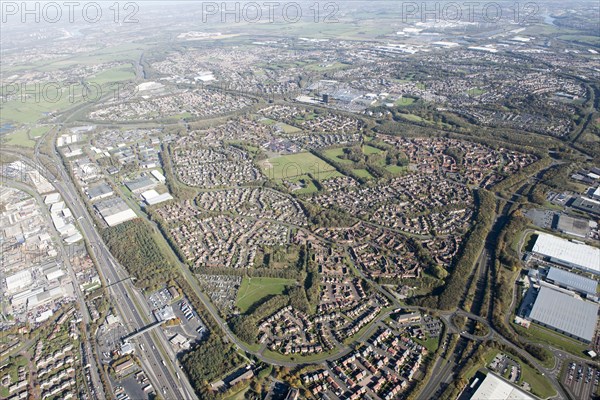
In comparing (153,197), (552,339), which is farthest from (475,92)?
(153,197)

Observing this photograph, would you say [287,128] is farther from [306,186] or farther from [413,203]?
[413,203]

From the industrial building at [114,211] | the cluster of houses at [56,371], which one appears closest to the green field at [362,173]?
the industrial building at [114,211]

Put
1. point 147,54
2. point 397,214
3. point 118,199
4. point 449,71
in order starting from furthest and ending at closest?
point 147,54 → point 449,71 → point 118,199 → point 397,214

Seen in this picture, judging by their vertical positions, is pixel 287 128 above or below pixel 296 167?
above

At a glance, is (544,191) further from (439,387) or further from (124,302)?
(124,302)

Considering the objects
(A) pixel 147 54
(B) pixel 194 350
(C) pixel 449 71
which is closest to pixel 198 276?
(B) pixel 194 350

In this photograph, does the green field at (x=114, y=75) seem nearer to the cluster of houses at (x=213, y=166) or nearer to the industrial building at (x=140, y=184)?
the cluster of houses at (x=213, y=166)

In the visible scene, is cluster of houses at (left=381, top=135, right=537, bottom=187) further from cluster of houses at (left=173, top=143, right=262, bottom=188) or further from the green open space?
the green open space
